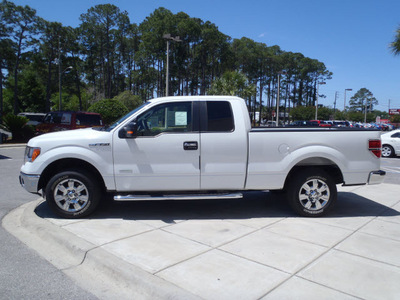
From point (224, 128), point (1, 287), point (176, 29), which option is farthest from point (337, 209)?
point (176, 29)

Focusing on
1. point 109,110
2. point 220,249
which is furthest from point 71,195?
point 109,110

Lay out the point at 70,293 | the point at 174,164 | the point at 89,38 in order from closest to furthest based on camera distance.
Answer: the point at 70,293, the point at 174,164, the point at 89,38

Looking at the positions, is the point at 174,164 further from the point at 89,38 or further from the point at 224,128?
the point at 89,38

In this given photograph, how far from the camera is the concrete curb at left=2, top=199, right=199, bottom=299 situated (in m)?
3.25

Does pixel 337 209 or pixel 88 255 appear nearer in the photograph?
pixel 88 255

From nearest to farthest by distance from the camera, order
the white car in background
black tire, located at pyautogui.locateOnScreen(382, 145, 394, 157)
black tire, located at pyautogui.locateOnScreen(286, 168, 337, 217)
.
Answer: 1. black tire, located at pyautogui.locateOnScreen(286, 168, 337, 217)
2. the white car in background
3. black tire, located at pyautogui.locateOnScreen(382, 145, 394, 157)

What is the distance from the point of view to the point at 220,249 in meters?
4.22

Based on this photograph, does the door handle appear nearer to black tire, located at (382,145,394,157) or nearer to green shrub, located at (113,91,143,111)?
black tire, located at (382,145,394,157)

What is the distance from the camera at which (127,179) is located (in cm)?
524

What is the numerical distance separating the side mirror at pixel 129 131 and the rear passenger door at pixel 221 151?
40.3 inches

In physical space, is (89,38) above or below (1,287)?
above

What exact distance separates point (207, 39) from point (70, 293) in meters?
59.8

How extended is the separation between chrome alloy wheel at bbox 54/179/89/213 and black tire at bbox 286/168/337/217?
3.31 m

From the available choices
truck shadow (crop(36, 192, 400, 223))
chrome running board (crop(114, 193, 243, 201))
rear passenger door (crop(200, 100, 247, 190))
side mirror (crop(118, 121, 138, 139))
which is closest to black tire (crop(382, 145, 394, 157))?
truck shadow (crop(36, 192, 400, 223))
